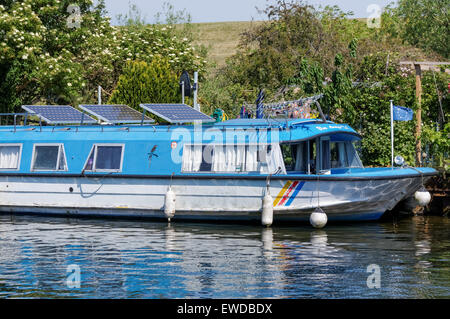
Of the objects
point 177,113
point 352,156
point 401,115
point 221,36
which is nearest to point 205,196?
point 177,113

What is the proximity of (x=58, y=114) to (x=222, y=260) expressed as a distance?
10.9 meters

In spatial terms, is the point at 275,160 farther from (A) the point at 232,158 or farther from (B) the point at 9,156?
(B) the point at 9,156

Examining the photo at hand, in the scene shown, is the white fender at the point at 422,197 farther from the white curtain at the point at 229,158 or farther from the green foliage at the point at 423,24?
the green foliage at the point at 423,24

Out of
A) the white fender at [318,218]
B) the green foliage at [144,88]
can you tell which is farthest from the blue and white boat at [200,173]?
the green foliage at [144,88]

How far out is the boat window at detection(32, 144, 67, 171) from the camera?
24.4 m

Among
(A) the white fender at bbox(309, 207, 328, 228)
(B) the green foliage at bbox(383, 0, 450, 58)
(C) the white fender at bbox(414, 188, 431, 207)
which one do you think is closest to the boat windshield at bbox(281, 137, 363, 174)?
(A) the white fender at bbox(309, 207, 328, 228)

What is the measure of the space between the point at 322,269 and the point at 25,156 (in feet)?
39.9

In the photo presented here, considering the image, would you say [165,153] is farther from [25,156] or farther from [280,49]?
[280,49]

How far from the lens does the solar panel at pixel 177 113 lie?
23.4m

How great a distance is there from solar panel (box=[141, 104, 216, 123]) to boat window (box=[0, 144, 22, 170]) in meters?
4.55

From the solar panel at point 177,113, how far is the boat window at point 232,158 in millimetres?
1046

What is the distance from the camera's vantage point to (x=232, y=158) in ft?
73.8

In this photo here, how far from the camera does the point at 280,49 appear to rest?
41094 mm
